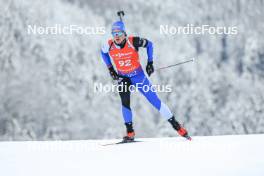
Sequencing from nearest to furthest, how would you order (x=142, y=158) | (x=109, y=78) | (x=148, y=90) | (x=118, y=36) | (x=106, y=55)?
(x=142, y=158), (x=118, y=36), (x=148, y=90), (x=106, y=55), (x=109, y=78)

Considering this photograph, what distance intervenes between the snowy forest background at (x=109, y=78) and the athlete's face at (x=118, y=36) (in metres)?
23.5

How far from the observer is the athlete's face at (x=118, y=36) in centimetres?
675

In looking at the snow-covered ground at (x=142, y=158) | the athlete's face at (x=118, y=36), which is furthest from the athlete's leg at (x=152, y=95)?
the athlete's face at (x=118, y=36)

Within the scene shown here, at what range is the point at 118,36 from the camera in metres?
6.79

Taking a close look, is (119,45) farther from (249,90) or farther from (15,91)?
(249,90)

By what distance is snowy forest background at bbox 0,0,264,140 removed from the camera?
114ft

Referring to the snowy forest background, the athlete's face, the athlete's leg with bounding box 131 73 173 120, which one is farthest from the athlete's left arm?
the snowy forest background

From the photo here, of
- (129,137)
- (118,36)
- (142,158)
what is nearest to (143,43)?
(118,36)

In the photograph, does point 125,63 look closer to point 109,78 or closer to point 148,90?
point 148,90

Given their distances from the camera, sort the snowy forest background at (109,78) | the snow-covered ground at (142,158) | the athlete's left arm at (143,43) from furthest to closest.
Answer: the snowy forest background at (109,78) → the athlete's left arm at (143,43) → the snow-covered ground at (142,158)

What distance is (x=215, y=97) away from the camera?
144ft

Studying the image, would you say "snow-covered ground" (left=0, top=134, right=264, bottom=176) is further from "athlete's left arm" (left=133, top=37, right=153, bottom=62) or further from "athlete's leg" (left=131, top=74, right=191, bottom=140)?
"athlete's left arm" (left=133, top=37, right=153, bottom=62)

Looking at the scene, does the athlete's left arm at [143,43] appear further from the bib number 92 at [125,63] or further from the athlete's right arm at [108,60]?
the athlete's right arm at [108,60]

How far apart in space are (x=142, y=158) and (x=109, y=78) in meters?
33.9
